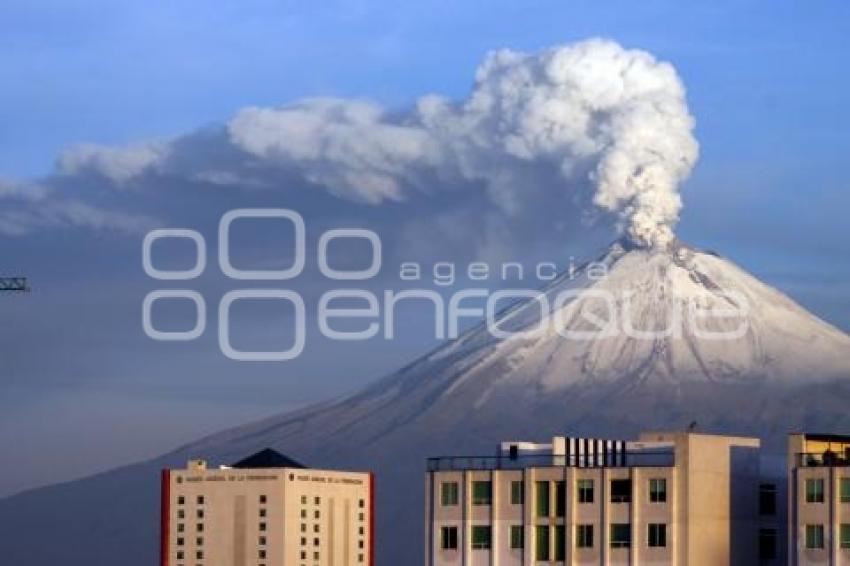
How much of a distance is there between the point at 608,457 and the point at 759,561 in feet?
21.8

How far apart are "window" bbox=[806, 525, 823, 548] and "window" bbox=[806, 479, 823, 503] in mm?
915

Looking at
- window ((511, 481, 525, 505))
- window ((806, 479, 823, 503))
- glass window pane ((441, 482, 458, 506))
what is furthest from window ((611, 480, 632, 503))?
window ((806, 479, 823, 503))

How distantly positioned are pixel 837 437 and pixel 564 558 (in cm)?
1106

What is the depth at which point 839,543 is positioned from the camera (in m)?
122

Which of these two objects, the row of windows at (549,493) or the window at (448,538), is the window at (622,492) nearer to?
the row of windows at (549,493)

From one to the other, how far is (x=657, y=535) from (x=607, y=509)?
1.99 m

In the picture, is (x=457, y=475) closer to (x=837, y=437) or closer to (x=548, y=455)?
(x=548, y=455)

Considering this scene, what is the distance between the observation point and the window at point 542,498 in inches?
5039

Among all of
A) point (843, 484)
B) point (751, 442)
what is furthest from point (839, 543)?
point (751, 442)

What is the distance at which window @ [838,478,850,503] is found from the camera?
122438 mm

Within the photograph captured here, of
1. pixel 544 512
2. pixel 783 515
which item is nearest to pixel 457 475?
pixel 544 512

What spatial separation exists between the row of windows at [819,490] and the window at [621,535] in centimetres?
713

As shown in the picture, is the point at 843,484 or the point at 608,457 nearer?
the point at 843,484

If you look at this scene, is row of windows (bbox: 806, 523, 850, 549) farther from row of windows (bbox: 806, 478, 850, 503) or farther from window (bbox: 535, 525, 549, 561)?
window (bbox: 535, 525, 549, 561)
